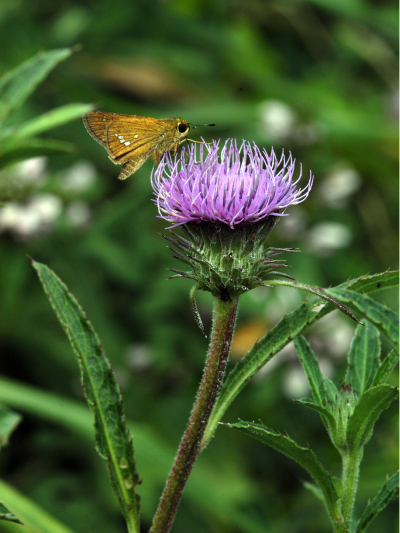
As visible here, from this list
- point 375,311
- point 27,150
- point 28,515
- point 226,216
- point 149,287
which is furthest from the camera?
point 149,287

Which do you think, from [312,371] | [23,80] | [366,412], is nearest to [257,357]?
[312,371]

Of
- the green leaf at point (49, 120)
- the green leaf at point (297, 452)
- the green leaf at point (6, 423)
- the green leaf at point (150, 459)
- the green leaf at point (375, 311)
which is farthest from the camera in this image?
the green leaf at point (150, 459)

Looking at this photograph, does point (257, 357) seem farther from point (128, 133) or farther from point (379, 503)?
point (128, 133)

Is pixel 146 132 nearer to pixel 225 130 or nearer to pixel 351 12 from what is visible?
pixel 225 130

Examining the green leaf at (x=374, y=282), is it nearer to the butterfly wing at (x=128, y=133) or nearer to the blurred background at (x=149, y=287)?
the butterfly wing at (x=128, y=133)

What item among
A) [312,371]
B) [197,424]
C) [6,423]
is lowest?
[6,423]

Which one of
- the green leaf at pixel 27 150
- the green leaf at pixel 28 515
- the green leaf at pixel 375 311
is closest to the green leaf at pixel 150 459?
the green leaf at pixel 28 515

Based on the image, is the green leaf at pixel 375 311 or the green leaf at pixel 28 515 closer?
the green leaf at pixel 375 311
